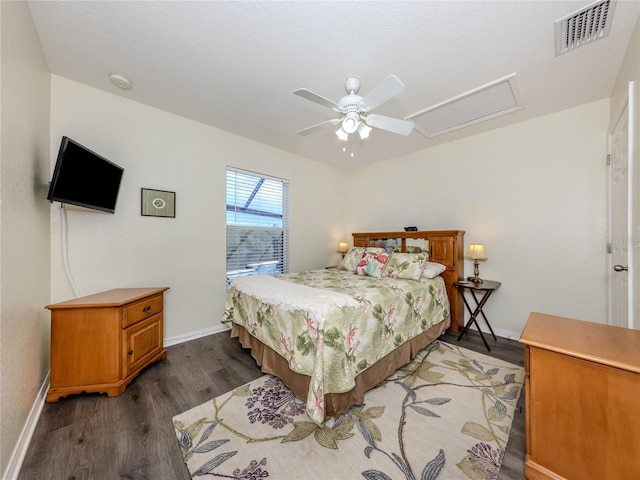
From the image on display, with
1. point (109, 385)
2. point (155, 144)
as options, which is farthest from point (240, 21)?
point (109, 385)

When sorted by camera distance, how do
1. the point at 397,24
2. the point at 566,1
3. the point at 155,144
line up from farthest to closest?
the point at 155,144
the point at 397,24
the point at 566,1

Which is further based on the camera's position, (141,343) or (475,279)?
(475,279)

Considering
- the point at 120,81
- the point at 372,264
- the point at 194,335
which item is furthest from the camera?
the point at 372,264

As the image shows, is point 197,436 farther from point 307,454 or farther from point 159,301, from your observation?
point 159,301

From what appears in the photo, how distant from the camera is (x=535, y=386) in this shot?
1.18 m

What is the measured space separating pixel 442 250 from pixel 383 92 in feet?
7.86

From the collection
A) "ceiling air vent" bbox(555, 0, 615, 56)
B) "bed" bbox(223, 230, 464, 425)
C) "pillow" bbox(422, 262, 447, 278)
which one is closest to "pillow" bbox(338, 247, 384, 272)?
"bed" bbox(223, 230, 464, 425)

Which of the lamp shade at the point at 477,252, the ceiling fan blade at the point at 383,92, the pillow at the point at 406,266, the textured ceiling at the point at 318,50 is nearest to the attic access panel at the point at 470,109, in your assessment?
the textured ceiling at the point at 318,50

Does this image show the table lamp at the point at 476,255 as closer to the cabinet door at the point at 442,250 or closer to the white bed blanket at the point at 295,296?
the cabinet door at the point at 442,250

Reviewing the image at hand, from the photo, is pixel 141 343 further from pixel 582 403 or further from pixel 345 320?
pixel 582 403

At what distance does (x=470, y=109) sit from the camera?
2639 millimetres

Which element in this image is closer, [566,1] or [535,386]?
[535,386]

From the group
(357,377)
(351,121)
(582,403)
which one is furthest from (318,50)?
(582,403)

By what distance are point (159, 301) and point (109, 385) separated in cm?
76
